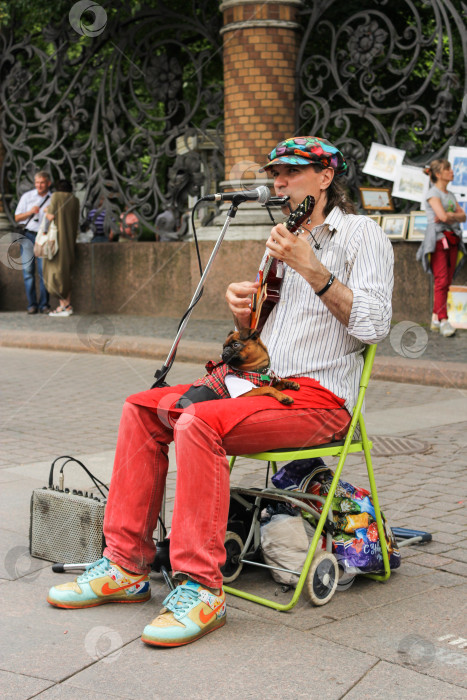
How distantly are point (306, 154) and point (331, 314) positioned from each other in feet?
1.91

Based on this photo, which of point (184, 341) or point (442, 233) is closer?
point (442, 233)

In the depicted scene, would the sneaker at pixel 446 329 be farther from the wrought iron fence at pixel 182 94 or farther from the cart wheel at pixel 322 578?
the cart wheel at pixel 322 578

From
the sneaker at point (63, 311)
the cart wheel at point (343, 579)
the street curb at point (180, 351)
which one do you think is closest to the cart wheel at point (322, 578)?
the cart wheel at point (343, 579)

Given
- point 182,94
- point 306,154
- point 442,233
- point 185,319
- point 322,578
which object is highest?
point 306,154

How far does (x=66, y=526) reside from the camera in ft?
12.4

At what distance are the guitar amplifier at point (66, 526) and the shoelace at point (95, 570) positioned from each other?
223mm

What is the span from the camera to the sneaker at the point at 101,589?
11.0 feet

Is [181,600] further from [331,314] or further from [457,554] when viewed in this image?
[457,554]

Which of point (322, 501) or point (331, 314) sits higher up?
point (331, 314)

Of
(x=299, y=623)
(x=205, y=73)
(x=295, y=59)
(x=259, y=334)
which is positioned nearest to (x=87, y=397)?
(x=259, y=334)

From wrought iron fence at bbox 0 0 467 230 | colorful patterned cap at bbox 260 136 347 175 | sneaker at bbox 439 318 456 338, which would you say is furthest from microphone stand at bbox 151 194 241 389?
wrought iron fence at bbox 0 0 467 230

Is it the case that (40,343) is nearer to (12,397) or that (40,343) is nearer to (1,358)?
(1,358)

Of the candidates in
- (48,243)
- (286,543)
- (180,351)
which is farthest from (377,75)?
(286,543)

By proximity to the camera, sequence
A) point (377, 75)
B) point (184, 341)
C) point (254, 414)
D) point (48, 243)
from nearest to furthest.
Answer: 1. point (254, 414)
2. point (184, 341)
3. point (377, 75)
4. point (48, 243)
